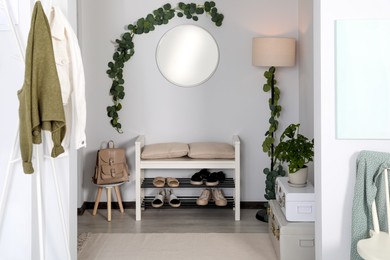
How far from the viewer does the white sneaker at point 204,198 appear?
5.27 metres

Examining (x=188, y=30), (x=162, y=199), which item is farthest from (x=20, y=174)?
(x=188, y=30)

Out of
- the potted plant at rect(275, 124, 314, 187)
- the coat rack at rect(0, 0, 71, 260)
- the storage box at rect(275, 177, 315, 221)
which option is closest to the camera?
the coat rack at rect(0, 0, 71, 260)

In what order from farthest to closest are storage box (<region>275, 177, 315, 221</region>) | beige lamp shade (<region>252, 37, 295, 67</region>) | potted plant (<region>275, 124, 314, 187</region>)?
beige lamp shade (<region>252, 37, 295, 67</region>) < potted plant (<region>275, 124, 314, 187</region>) < storage box (<region>275, 177, 315, 221</region>)

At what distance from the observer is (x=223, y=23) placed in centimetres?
552

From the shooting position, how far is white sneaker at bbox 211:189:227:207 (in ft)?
17.2

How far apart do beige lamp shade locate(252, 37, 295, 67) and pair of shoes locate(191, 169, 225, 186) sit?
44.6 inches

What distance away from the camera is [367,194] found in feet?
9.55

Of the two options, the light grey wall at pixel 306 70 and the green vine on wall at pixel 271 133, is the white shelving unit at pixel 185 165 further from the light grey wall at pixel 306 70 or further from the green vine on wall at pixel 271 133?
the light grey wall at pixel 306 70

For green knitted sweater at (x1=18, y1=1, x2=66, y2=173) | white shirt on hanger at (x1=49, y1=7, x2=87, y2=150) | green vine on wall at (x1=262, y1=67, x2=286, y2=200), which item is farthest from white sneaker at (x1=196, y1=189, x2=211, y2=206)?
green knitted sweater at (x1=18, y1=1, x2=66, y2=173)

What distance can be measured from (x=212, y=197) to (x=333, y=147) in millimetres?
2530

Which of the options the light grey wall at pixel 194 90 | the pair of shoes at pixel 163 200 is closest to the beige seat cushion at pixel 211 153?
the light grey wall at pixel 194 90

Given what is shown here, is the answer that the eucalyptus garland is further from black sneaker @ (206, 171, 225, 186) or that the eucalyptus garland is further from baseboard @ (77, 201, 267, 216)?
black sneaker @ (206, 171, 225, 186)

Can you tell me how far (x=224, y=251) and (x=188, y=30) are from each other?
7.58ft

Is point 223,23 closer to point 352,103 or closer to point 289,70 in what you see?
point 289,70
